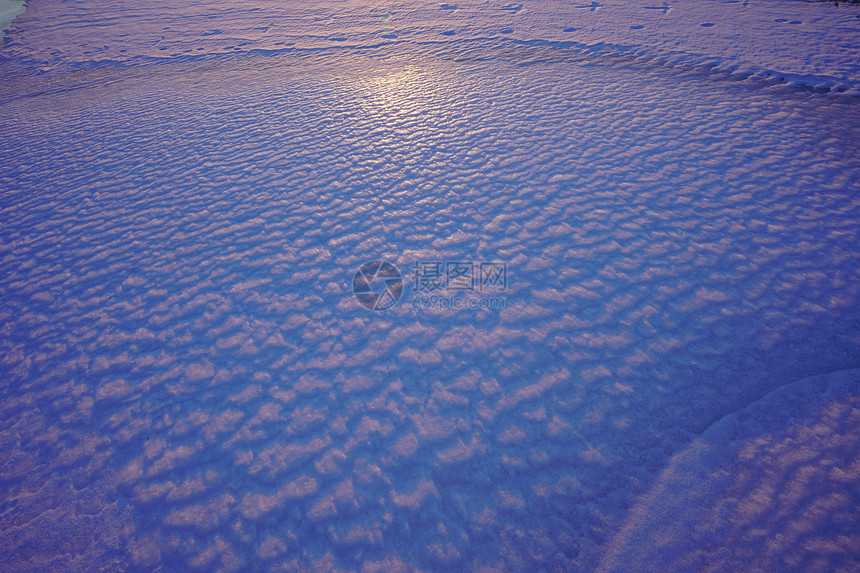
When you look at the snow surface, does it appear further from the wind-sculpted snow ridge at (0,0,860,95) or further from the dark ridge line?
the dark ridge line

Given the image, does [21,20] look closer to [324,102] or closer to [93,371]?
[324,102]

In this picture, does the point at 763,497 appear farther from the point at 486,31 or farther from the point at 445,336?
the point at 486,31

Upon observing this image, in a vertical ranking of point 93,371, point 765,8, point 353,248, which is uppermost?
point 765,8

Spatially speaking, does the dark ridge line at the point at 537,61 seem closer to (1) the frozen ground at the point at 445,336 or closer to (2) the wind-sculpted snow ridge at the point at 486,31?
(2) the wind-sculpted snow ridge at the point at 486,31

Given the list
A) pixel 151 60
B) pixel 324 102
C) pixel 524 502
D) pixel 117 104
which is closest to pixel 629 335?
pixel 524 502

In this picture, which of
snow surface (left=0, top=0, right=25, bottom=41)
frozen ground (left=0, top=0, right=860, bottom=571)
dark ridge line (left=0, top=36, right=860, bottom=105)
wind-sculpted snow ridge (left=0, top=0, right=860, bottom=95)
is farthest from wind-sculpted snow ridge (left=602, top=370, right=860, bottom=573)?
snow surface (left=0, top=0, right=25, bottom=41)

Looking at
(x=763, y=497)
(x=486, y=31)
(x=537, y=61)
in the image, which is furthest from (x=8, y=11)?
(x=763, y=497)
